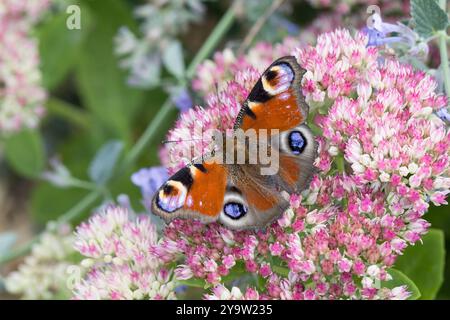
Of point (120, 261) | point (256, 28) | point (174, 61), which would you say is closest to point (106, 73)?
point (174, 61)

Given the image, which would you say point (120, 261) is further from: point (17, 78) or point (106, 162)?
point (17, 78)

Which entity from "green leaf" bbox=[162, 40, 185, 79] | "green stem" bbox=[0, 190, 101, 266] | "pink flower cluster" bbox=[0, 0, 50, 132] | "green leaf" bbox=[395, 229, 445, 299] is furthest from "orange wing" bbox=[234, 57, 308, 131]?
"pink flower cluster" bbox=[0, 0, 50, 132]

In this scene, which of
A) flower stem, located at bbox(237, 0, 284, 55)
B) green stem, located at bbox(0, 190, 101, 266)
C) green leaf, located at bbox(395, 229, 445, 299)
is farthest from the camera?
green stem, located at bbox(0, 190, 101, 266)

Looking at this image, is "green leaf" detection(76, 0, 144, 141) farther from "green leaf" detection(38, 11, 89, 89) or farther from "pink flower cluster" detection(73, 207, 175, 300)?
"pink flower cluster" detection(73, 207, 175, 300)

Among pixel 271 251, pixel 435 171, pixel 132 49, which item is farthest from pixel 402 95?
pixel 132 49
